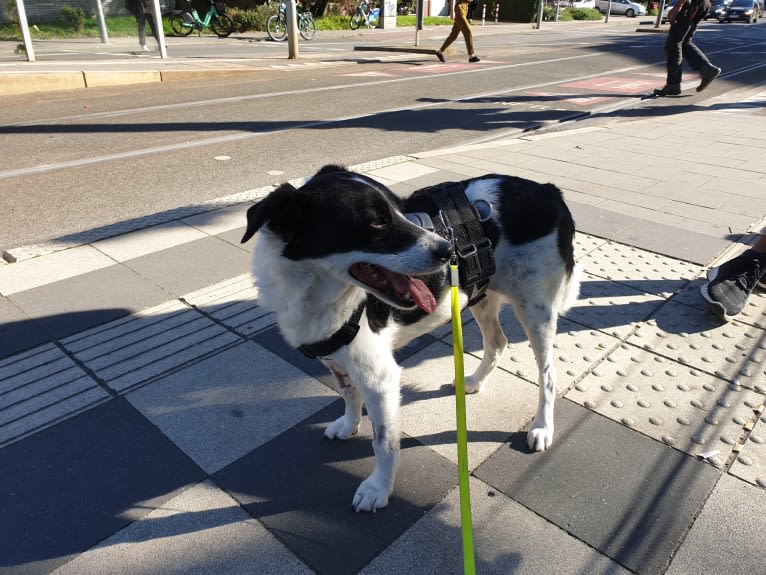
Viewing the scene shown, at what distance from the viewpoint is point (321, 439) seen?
9.18ft

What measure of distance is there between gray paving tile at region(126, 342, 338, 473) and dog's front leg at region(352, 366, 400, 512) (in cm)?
65

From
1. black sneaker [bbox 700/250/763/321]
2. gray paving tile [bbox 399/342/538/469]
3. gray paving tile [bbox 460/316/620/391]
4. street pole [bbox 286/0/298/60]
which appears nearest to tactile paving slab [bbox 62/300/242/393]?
gray paving tile [bbox 399/342/538/469]

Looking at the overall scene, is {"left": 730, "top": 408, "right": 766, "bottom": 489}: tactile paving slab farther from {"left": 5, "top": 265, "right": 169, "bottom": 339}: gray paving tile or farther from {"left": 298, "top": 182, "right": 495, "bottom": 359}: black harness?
{"left": 5, "top": 265, "right": 169, "bottom": 339}: gray paving tile

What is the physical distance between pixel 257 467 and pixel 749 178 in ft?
23.7

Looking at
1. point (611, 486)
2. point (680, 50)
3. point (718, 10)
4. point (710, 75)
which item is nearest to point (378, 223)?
point (611, 486)

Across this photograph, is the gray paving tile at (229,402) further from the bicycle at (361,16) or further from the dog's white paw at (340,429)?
the bicycle at (361,16)

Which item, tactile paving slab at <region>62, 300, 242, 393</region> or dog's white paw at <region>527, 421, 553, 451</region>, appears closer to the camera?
dog's white paw at <region>527, 421, 553, 451</region>

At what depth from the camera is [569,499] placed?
2.44 m

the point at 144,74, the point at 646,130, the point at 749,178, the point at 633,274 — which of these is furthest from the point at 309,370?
the point at 144,74

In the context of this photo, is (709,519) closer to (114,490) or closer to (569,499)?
(569,499)

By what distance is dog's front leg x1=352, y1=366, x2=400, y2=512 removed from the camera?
2.37m

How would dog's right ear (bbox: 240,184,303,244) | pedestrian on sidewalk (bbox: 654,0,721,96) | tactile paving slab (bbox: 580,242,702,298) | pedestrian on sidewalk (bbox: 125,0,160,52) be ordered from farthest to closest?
pedestrian on sidewalk (bbox: 125,0,160,52) < pedestrian on sidewalk (bbox: 654,0,721,96) < tactile paving slab (bbox: 580,242,702,298) < dog's right ear (bbox: 240,184,303,244)

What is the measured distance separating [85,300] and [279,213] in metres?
2.66

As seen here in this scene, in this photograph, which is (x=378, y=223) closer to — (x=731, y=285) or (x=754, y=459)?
(x=754, y=459)
